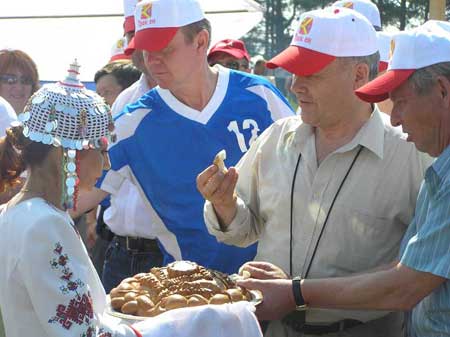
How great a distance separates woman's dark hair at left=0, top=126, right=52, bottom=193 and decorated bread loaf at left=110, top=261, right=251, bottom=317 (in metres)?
0.50

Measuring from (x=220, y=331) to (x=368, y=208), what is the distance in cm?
73

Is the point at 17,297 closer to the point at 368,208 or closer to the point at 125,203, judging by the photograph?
the point at 368,208

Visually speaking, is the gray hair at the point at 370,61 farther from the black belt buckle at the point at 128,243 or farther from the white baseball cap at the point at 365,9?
the black belt buckle at the point at 128,243

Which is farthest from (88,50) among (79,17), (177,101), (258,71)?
(177,101)

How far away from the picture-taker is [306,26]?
318cm

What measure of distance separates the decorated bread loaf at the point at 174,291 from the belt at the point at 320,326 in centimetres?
30

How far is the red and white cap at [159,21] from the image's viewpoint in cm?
371

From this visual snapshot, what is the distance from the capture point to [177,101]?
3957 millimetres

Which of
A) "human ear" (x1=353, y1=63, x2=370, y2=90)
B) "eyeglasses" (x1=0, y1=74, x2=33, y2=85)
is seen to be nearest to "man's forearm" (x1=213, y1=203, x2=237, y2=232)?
"human ear" (x1=353, y1=63, x2=370, y2=90)

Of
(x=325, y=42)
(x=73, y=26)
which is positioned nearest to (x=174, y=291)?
(x=325, y=42)

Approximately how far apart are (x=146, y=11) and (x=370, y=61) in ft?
3.59

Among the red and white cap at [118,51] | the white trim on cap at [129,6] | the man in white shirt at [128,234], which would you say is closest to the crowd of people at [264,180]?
the man in white shirt at [128,234]

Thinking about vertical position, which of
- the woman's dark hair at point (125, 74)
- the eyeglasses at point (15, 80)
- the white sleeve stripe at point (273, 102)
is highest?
the white sleeve stripe at point (273, 102)

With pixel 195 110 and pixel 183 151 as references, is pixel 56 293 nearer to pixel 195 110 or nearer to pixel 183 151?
pixel 183 151
